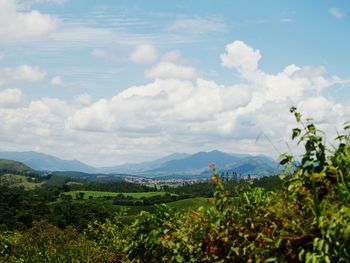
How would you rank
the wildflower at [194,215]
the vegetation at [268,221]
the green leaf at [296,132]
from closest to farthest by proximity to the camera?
the vegetation at [268,221] < the green leaf at [296,132] < the wildflower at [194,215]

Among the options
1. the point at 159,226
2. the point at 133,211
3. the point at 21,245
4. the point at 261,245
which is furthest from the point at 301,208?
the point at 133,211

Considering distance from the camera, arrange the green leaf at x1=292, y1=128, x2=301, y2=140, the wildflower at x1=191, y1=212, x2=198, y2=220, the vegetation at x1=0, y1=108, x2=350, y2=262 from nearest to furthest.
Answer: the vegetation at x1=0, y1=108, x2=350, y2=262, the green leaf at x1=292, y1=128, x2=301, y2=140, the wildflower at x1=191, y1=212, x2=198, y2=220

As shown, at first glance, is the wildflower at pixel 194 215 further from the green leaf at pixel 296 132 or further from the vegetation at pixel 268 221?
the green leaf at pixel 296 132

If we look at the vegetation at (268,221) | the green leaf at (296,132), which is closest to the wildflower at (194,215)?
the vegetation at (268,221)

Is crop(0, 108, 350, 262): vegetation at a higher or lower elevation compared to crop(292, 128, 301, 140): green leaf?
lower

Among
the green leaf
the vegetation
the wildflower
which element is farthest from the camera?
the wildflower

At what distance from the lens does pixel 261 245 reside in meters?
4.71

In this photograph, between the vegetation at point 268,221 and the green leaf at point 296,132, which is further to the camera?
the green leaf at point 296,132

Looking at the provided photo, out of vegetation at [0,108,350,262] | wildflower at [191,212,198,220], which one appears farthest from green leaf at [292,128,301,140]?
wildflower at [191,212,198,220]

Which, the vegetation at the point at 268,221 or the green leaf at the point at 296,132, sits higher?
the green leaf at the point at 296,132

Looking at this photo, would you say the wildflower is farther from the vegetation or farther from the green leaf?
the green leaf

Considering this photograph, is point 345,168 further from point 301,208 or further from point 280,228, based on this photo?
point 280,228

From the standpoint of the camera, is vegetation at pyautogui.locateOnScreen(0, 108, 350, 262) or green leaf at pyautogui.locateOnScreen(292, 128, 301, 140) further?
green leaf at pyautogui.locateOnScreen(292, 128, 301, 140)

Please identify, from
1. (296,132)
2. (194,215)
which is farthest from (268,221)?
(194,215)
